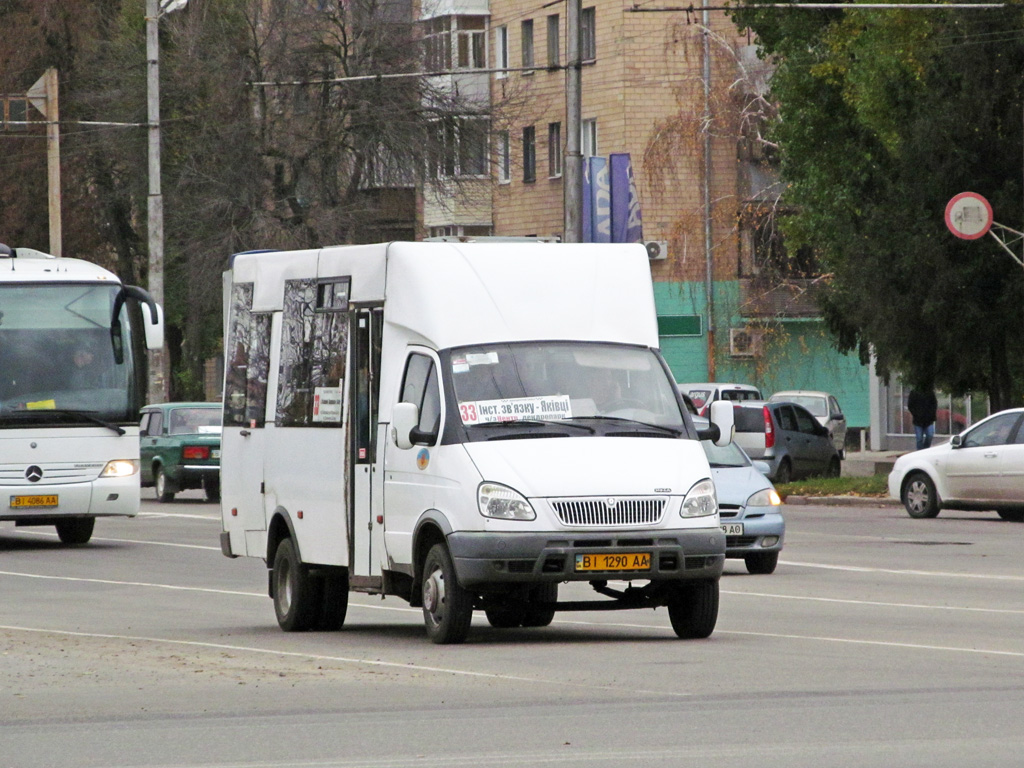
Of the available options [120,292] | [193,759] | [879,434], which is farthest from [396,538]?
[879,434]

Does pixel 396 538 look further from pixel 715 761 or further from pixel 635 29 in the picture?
pixel 635 29

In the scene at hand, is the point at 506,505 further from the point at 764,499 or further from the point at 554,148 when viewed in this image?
the point at 554,148

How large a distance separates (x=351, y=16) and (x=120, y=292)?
2583cm

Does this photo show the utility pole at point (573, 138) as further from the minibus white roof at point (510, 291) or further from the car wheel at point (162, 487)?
the minibus white roof at point (510, 291)

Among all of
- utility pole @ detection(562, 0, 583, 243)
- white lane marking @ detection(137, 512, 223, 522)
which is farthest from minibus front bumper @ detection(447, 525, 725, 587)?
utility pole @ detection(562, 0, 583, 243)

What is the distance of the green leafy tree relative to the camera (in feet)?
115

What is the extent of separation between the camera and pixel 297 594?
15375 mm

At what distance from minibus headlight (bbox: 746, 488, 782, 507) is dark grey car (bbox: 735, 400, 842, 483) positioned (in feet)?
58.6

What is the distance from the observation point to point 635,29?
58688mm

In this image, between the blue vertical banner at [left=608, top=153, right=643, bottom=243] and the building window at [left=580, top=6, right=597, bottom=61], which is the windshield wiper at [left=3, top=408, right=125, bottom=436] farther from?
the building window at [left=580, top=6, right=597, bottom=61]

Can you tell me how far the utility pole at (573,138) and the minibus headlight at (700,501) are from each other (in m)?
18.6

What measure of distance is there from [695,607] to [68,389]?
13288 mm

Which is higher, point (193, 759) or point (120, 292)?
point (120, 292)

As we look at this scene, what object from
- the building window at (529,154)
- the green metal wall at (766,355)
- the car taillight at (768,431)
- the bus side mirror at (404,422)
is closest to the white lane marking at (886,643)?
the bus side mirror at (404,422)
